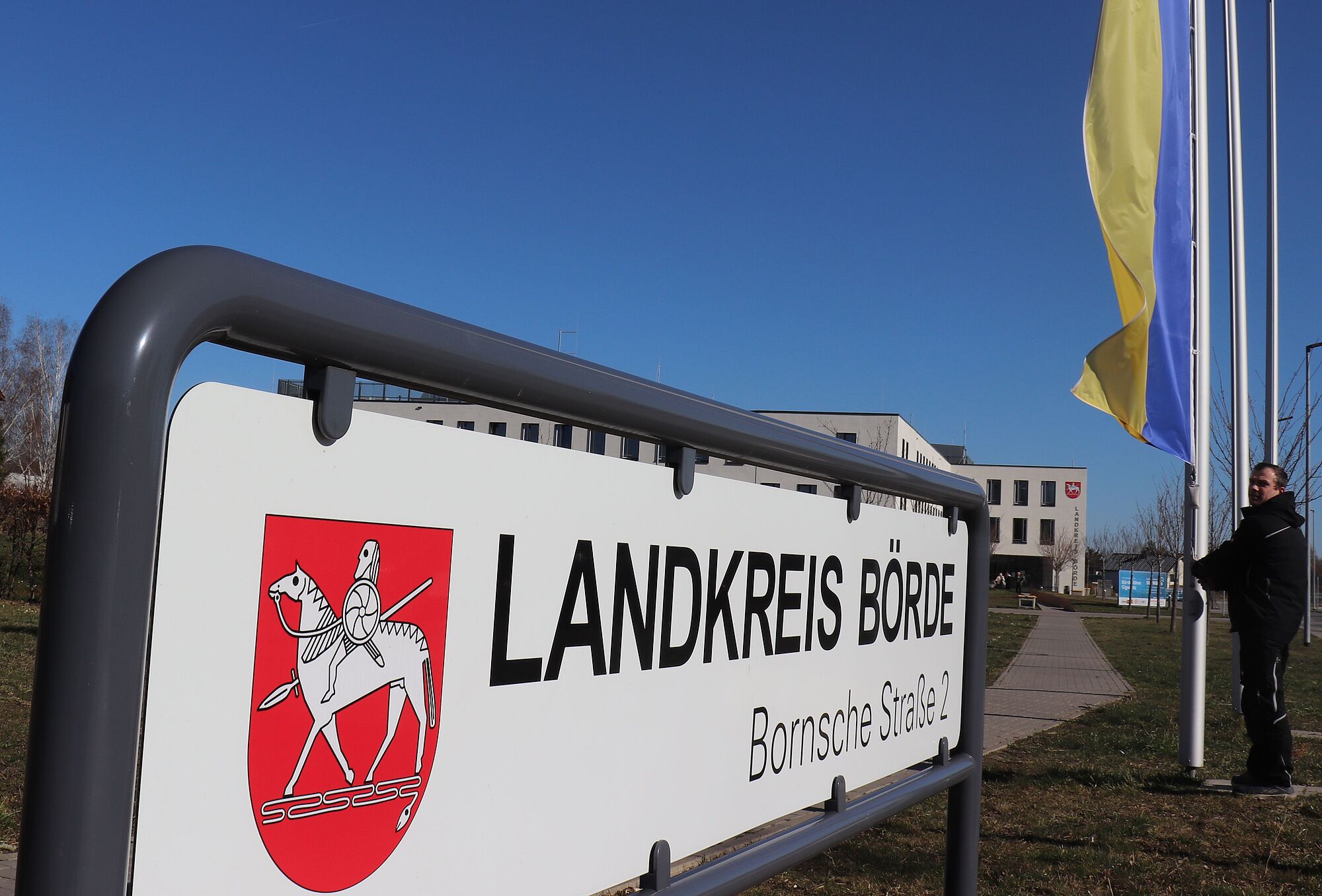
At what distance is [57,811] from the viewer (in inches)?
28.6

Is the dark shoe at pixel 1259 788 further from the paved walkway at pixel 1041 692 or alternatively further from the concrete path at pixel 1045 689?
the paved walkway at pixel 1041 692

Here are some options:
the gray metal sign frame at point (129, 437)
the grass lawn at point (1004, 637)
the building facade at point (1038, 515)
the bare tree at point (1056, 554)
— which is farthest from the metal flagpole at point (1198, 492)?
the building facade at point (1038, 515)

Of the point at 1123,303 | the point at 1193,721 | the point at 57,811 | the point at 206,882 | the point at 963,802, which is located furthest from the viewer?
the point at 1193,721

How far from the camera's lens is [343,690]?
0.93 metres

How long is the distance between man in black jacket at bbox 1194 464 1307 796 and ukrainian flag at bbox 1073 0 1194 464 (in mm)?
690

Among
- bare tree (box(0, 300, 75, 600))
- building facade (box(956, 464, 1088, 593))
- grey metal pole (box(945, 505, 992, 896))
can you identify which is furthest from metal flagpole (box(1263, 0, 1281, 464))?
building facade (box(956, 464, 1088, 593))

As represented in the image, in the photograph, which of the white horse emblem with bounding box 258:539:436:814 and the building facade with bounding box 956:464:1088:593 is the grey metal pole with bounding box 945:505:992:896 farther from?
the building facade with bounding box 956:464:1088:593

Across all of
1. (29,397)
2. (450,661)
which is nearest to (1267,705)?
(450,661)

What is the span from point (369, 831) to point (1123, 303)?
6.85 m

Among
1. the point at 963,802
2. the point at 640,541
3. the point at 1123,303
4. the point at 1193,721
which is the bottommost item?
the point at 1193,721

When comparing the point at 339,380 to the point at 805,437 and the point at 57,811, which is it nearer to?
the point at 57,811

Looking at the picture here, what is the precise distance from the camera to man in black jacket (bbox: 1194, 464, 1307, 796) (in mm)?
6500

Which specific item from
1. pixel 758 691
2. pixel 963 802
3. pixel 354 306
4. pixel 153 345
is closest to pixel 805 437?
pixel 758 691

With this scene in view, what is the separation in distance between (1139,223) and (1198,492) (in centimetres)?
202
